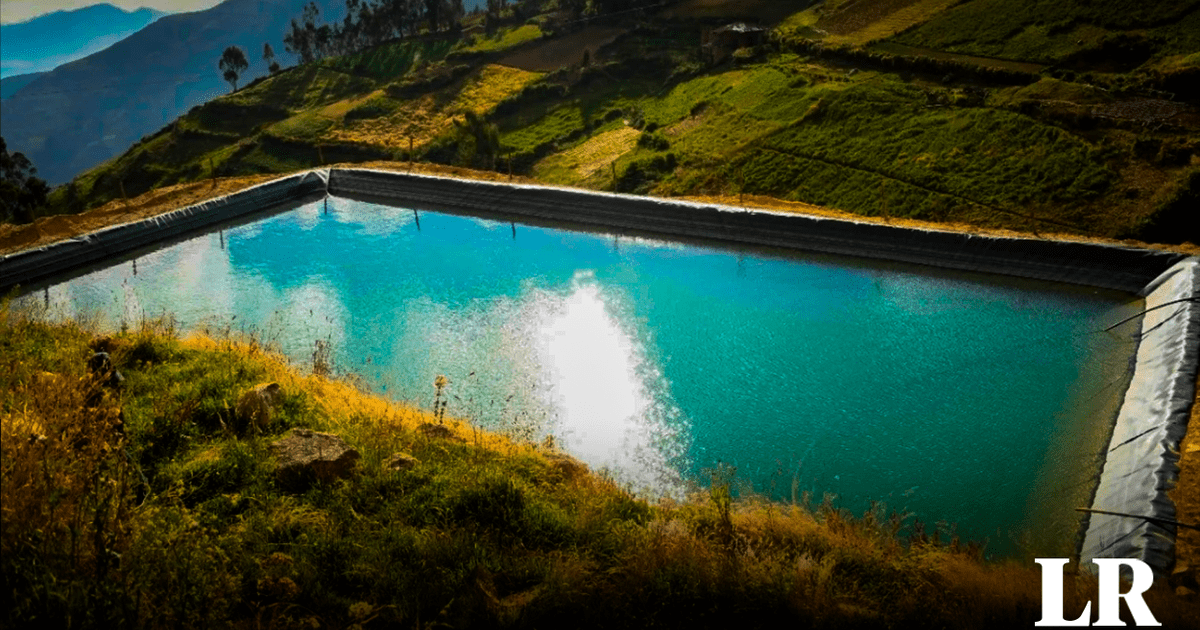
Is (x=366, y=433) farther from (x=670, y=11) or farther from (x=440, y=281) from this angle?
(x=670, y=11)

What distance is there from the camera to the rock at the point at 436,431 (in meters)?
10.5

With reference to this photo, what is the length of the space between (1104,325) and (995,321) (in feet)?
5.83

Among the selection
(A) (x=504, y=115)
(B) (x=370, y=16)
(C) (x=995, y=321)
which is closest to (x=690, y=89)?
(A) (x=504, y=115)

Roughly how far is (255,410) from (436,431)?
2.15 meters

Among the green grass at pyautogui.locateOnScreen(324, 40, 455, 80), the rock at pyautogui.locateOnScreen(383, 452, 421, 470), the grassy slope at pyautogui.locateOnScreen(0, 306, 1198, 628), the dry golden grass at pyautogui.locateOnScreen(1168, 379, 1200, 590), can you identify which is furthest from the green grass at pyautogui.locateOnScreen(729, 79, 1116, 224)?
the green grass at pyautogui.locateOnScreen(324, 40, 455, 80)

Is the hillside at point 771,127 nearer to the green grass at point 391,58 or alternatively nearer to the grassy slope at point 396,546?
the green grass at point 391,58

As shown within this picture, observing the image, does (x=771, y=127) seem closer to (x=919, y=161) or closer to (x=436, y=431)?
(x=919, y=161)

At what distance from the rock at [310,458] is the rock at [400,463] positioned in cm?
36

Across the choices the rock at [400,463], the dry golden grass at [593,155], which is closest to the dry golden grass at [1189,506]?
the rock at [400,463]

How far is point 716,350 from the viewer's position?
15.9 m

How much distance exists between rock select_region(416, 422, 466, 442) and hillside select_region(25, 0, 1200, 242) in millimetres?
14892

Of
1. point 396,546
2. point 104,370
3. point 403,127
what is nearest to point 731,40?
point 403,127

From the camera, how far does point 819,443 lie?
1246 centimetres

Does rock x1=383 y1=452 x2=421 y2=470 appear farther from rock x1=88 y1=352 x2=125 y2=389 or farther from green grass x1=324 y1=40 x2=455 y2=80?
green grass x1=324 y1=40 x2=455 y2=80
